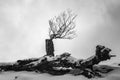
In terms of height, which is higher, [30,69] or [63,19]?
[63,19]

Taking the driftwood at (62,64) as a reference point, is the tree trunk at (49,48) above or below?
above

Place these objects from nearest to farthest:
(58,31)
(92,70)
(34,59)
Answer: (92,70)
(34,59)
(58,31)

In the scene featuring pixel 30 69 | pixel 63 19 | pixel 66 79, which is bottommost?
pixel 66 79

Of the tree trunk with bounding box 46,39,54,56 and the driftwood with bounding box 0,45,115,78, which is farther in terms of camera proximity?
the tree trunk with bounding box 46,39,54,56

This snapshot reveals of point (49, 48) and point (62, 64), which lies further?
point (49, 48)

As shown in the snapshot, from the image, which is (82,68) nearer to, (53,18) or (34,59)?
(34,59)

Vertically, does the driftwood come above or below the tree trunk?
below

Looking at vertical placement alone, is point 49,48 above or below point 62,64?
above

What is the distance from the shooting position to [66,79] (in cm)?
859

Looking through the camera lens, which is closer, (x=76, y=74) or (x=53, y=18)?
(x=76, y=74)

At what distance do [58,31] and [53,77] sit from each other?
10023 mm

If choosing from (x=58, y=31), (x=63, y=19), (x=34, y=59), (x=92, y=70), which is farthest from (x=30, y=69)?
(x=63, y=19)

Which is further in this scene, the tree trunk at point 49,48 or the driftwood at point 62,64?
the tree trunk at point 49,48

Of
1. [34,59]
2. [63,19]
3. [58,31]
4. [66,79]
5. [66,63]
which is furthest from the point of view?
[63,19]
